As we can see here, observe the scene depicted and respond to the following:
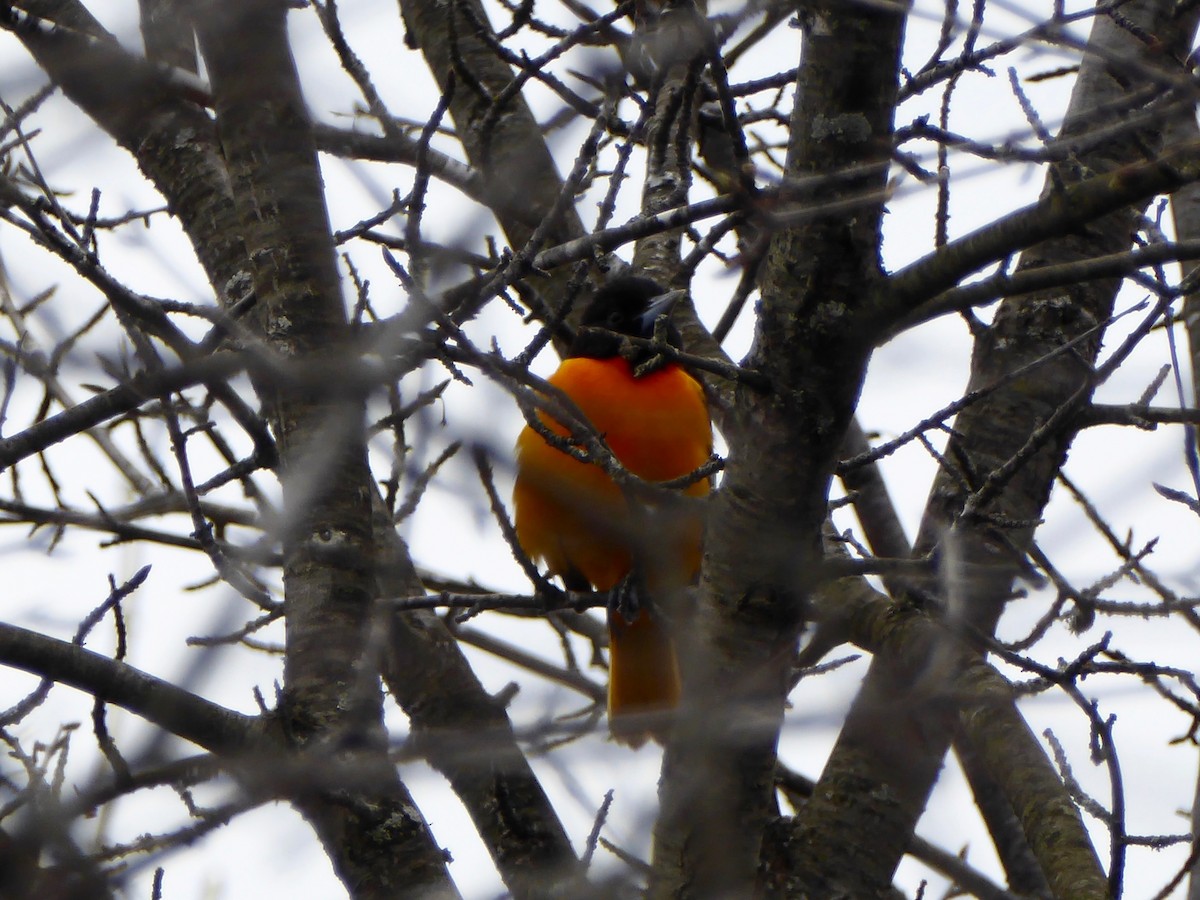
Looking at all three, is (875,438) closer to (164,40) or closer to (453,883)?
(453,883)

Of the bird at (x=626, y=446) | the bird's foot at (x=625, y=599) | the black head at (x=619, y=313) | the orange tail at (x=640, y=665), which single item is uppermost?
the black head at (x=619, y=313)

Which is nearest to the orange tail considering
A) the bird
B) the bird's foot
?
the bird

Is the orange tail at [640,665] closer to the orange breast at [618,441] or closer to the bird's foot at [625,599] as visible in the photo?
the orange breast at [618,441]

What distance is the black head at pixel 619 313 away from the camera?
509cm

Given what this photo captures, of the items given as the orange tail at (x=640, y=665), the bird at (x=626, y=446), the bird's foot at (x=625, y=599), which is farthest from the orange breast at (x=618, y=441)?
the bird's foot at (x=625, y=599)

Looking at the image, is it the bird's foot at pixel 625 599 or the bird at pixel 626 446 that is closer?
the bird's foot at pixel 625 599

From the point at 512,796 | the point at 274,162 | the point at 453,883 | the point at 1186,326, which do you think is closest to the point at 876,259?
the point at 274,162

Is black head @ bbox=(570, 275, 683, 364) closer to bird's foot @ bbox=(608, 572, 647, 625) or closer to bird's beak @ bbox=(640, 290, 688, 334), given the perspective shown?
bird's beak @ bbox=(640, 290, 688, 334)

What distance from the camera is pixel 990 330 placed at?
13.3ft

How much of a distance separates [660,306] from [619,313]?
928 mm

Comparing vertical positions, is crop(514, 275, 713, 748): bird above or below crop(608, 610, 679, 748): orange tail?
above

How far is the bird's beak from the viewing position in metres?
4.14

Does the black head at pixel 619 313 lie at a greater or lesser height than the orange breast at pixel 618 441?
greater

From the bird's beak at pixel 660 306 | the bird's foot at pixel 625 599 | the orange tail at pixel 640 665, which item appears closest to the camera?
the bird's foot at pixel 625 599
